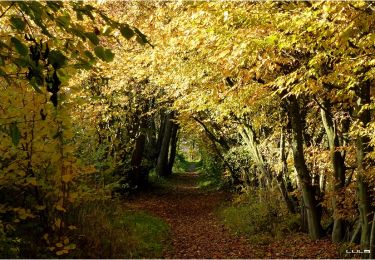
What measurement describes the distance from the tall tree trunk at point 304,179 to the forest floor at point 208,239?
0.41 metres

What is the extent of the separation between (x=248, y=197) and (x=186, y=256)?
7.05 metres

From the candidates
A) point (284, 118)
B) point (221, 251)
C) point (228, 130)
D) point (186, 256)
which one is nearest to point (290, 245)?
point (221, 251)

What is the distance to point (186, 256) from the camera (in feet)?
30.3

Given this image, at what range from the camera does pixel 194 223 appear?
1462cm

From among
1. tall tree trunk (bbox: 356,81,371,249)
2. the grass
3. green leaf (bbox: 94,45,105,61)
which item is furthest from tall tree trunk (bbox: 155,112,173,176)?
green leaf (bbox: 94,45,105,61)

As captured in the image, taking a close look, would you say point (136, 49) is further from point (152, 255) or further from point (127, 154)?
point (152, 255)

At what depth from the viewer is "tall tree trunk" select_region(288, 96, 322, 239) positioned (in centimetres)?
1098

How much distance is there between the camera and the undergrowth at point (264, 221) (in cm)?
1171

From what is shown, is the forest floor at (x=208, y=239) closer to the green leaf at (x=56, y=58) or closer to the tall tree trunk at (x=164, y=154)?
the green leaf at (x=56, y=58)

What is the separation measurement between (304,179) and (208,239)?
10.7 feet

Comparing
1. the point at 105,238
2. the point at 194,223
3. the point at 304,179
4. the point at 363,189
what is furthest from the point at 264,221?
the point at 105,238

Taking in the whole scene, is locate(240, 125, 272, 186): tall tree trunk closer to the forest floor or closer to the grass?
the forest floor

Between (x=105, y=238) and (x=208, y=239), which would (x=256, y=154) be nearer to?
(x=208, y=239)

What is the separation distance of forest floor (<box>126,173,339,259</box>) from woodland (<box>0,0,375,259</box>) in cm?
7
